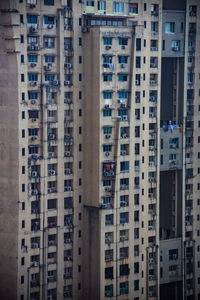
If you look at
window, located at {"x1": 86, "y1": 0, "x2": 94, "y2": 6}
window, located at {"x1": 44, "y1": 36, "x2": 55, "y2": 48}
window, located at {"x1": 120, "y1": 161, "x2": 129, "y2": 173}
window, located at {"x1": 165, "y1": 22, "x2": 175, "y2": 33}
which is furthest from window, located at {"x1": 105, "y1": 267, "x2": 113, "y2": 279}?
window, located at {"x1": 86, "y1": 0, "x2": 94, "y2": 6}

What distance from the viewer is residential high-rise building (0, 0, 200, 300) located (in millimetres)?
54656

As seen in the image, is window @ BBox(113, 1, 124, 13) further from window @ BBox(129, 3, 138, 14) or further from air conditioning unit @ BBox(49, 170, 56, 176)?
air conditioning unit @ BBox(49, 170, 56, 176)

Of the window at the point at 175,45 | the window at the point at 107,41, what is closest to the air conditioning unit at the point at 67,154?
the window at the point at 107,41

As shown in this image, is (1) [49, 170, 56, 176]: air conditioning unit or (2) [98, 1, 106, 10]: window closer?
(1) [49, 170, 56, 176]: air conditioning unit

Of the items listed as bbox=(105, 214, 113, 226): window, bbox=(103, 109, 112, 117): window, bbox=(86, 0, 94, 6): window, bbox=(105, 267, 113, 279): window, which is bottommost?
bbox=(105, 267, 113, 279): window

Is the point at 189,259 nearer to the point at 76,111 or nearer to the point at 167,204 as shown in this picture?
the point at 167,204

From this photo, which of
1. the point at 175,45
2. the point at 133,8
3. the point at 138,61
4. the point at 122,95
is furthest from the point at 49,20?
the point at 175,45

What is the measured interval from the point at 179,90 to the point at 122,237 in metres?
9.56

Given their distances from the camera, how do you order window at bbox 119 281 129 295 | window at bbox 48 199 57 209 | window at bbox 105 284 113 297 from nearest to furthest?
1. window at bbox 48 199 57 209
2. window at bbox 105 284 113 297
3. window at bbox 119 281 129 295

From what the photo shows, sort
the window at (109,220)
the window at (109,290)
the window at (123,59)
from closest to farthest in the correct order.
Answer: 1. the window at (123,59)
2. the window at (109,220)
3. the window at (109,290)

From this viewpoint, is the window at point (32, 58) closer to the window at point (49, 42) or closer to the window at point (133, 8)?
the window at point (49, 42)

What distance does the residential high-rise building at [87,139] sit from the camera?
179 ft

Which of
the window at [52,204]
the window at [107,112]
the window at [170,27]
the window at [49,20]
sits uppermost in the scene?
the window at [49,20]

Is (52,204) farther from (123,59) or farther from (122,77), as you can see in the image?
(123,59)
